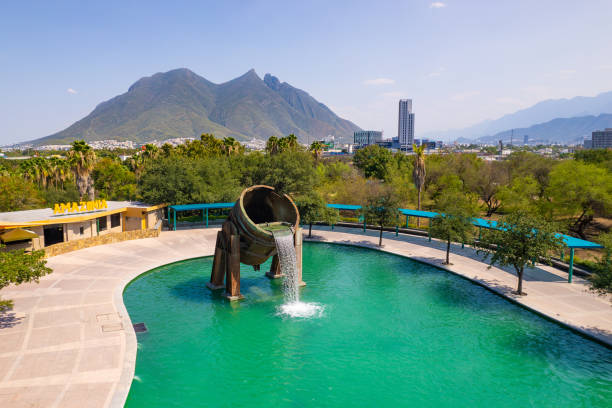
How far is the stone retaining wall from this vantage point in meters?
31.6

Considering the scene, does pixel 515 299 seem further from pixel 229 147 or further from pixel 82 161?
pixel 229 147

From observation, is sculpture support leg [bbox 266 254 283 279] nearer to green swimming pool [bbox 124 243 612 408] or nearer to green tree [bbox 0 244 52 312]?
green swimming pool [bbox 124 243 612 408]

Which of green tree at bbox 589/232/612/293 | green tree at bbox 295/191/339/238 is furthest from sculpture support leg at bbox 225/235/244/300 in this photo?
green tree at bbox 589/232/612/293

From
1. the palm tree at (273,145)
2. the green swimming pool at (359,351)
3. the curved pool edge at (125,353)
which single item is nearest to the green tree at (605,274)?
the green swimming pool at (359,351)

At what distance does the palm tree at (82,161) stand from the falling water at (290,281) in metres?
36.9

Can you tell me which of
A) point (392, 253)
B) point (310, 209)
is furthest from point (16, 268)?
point (392, 253)

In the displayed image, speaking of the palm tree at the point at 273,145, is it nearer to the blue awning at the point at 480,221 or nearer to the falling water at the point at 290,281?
the blue awning at the point at 480,221

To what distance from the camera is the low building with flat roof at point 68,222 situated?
3194 centimetres

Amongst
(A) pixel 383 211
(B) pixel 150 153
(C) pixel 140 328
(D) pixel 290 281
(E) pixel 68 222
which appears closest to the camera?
(C) pixel 140 328

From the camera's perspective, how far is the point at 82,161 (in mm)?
47875

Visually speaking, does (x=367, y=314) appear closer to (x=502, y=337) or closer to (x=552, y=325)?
(x=502, y=337)

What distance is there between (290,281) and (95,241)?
2145 cm

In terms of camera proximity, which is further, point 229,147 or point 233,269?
point 229,147

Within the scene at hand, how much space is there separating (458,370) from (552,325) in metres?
8.02
